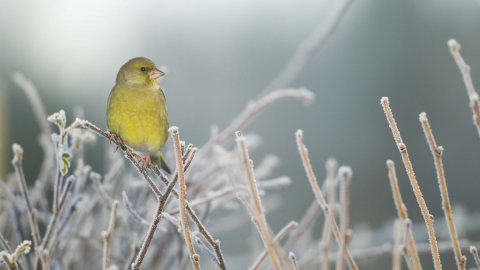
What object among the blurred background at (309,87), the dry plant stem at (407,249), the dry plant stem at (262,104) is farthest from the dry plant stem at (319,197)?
the blurred background at (309,87)

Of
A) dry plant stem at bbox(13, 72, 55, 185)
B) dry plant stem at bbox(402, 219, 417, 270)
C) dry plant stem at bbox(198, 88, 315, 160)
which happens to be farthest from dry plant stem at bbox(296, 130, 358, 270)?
dry plant stem at bbox(13, 72, 55, 185)

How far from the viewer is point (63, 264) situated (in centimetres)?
99

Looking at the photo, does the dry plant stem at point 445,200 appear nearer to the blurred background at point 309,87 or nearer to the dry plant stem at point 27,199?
the dry plant stem at point 27,199

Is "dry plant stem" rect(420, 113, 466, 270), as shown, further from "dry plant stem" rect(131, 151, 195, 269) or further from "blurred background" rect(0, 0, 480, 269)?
"blurred background" rect(0, 0, 480, 269)

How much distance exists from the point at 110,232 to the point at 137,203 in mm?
371

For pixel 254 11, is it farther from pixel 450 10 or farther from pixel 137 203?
pixel 137 203

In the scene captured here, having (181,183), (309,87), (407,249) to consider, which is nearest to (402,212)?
(407,249)

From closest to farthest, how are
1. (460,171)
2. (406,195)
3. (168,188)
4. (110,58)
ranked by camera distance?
1. (168,188)
2. (110,58)
3. (406,195)
4. (460,171)

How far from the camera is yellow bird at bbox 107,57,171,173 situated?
0.90 metres

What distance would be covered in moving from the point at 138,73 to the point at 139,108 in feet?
0.22

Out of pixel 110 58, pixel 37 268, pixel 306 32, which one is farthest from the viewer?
pixel 306 32

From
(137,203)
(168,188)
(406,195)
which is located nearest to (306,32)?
(406,195)

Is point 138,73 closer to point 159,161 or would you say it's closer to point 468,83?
point 159,161

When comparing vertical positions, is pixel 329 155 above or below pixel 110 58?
below
